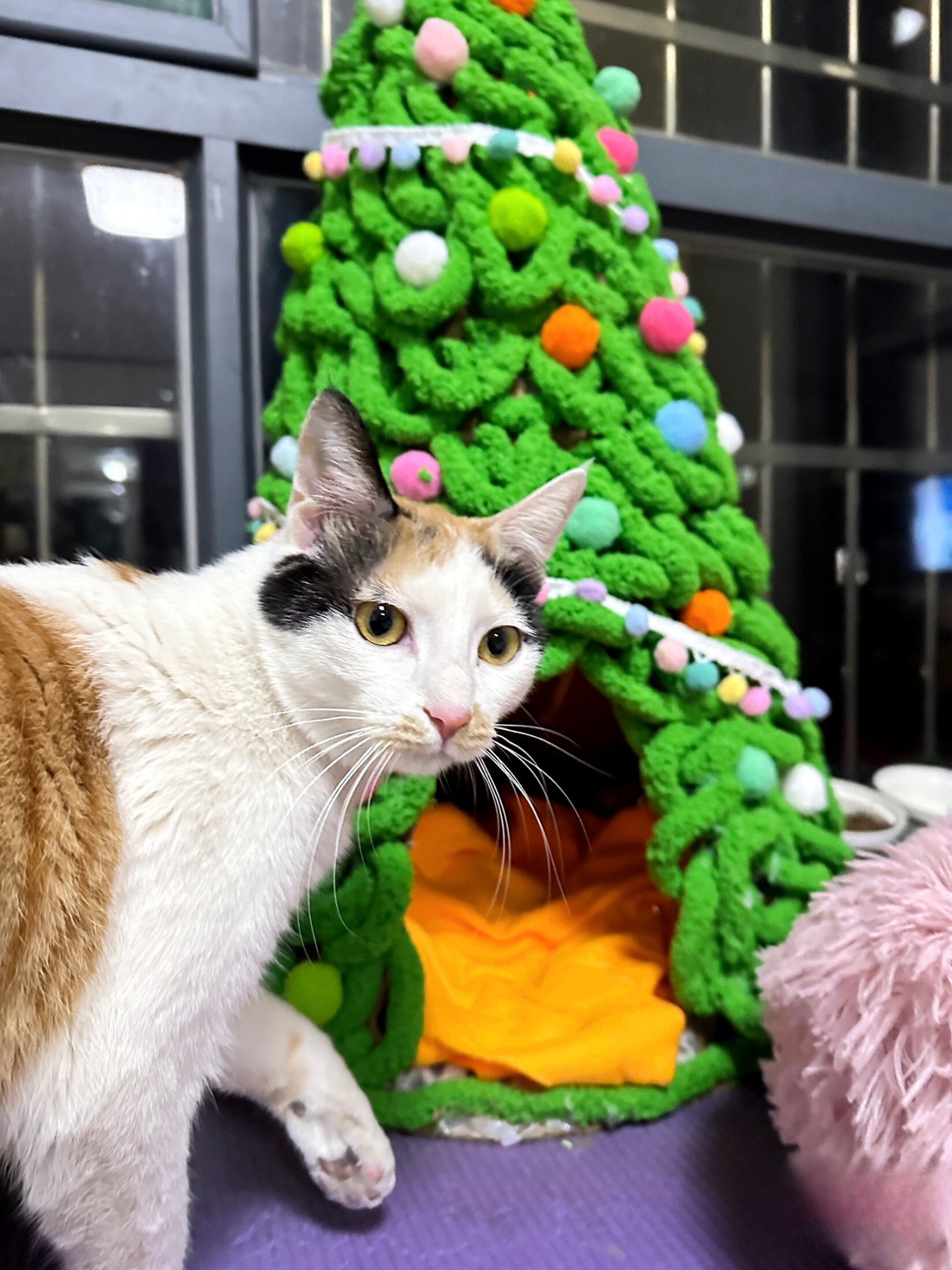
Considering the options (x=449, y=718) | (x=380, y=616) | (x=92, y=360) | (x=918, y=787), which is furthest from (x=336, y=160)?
(x=918, y=787)

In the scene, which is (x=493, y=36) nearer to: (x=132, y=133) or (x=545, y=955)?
(x=132, y=133)

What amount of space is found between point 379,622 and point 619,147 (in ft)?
2.41

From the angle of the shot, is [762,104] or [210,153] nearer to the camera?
[210,153]

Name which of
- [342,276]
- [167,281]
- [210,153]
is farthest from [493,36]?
[167,281]

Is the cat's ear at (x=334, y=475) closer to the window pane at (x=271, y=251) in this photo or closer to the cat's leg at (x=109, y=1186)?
the cat's leg at (x=109, y=1186)

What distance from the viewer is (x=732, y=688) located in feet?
3.27

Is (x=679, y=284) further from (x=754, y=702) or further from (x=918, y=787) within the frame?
(x=918, y=787)

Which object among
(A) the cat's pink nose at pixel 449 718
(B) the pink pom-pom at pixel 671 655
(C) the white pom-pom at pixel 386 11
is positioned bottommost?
(A) the cat's pink nose at pixel 449 718

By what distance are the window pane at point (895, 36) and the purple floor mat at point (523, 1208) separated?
1.81 metres

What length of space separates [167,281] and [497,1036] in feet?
3.72

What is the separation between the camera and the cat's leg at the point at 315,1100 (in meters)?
0.81

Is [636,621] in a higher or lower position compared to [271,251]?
lower

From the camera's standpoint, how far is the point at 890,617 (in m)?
1.84

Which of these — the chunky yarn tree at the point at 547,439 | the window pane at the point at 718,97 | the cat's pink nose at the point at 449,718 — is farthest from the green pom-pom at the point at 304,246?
the window pane at the point at 718,97
